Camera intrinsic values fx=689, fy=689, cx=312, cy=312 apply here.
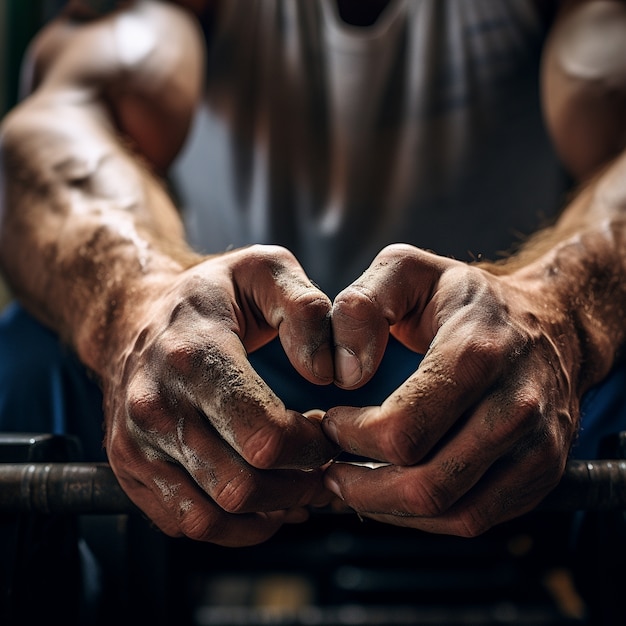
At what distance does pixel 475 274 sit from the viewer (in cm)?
38

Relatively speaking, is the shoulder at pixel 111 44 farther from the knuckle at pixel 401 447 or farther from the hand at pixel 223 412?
the knuckle at pixel 401 447

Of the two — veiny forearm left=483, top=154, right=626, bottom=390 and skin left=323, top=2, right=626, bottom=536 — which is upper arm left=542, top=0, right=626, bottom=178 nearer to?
veiny forearm left=483, top=154, right=626, bottom=390

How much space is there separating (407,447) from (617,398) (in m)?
0.27

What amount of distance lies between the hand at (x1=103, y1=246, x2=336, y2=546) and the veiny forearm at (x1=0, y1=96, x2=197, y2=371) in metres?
0.11

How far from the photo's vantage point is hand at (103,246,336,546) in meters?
0.34

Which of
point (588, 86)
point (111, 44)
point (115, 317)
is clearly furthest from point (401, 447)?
point (111, 44)

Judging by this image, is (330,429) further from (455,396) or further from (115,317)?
(115,317)

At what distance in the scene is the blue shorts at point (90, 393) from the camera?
0.53 metres

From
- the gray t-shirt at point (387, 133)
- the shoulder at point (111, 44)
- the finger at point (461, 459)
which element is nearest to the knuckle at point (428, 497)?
the finger at point (461, 459)

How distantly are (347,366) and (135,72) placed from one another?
558mm

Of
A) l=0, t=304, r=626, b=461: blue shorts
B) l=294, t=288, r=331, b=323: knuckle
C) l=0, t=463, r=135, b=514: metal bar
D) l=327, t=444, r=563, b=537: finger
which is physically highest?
l=294, t=288, r=331, b=323: knuckle

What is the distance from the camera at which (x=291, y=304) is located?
1.19ft

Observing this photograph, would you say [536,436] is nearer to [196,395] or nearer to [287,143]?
[196,395]

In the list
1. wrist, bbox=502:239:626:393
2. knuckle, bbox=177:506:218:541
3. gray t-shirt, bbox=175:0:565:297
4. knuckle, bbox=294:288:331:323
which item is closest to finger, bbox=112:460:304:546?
knuckle, bbox=177:506:218:541
